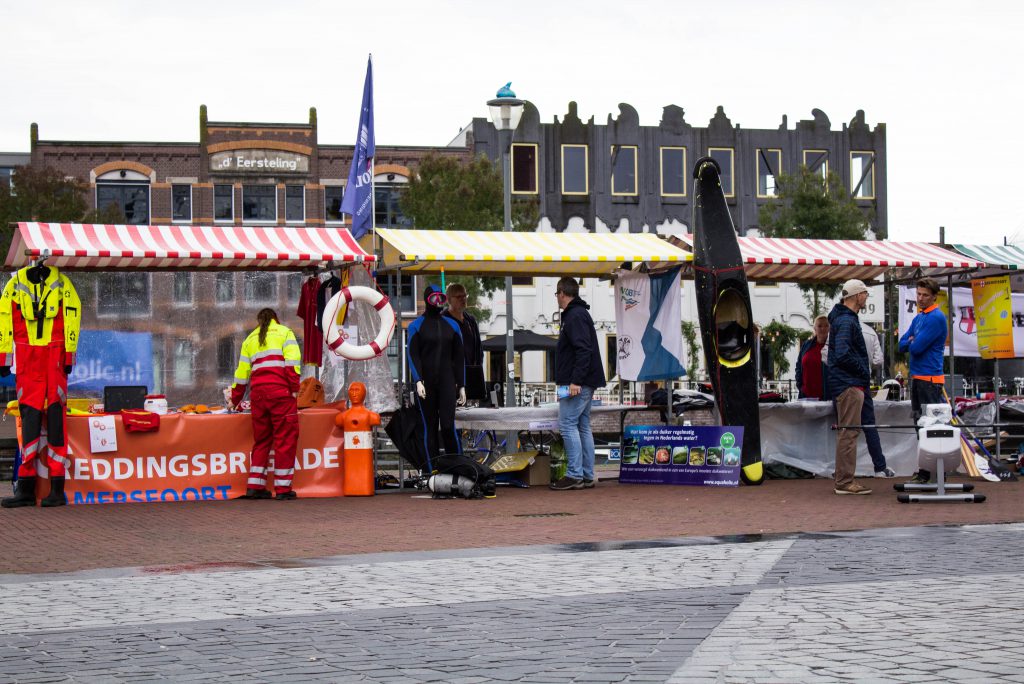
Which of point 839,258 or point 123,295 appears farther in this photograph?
point 839,258

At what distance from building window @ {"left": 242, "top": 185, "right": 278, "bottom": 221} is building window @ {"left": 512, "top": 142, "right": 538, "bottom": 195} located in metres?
9.01

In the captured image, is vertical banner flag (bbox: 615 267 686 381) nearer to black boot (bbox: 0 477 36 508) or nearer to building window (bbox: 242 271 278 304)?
building window (bbox: 242 271 278 304)

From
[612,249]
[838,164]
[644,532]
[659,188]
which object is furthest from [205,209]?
[644,532]

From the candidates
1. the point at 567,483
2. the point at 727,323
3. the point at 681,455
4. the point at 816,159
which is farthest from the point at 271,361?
the point at 816,159

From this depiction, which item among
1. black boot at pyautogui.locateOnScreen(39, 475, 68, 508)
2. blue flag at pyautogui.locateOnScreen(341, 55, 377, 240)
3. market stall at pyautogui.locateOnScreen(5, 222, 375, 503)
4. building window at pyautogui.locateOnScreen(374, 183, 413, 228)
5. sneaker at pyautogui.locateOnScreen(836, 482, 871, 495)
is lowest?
sneaker at pyautogui.locateOnScreen(836, 482, 871, 495)

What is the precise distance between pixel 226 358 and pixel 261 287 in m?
0.92

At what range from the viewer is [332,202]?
52562mm

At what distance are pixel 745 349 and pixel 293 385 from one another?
4953 mm

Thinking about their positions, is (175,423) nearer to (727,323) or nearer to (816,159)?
(727,323)

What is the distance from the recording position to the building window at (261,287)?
15875 mm

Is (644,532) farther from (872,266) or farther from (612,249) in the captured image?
(872,266)

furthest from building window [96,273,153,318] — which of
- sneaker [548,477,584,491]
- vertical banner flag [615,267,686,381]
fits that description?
vertical banner flag [615,267,686,381]

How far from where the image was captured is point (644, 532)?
33.9 ft

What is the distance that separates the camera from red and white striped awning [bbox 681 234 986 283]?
16.0m
